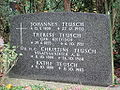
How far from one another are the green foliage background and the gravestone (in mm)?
1911

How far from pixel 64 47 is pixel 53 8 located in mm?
2791

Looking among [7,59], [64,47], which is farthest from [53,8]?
[7,59]

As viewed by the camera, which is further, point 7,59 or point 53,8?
point 53,8

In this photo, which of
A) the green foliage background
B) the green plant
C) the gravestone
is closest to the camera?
the gravestone

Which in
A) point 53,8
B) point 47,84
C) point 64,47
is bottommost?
point 47,84

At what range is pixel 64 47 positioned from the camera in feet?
19.1

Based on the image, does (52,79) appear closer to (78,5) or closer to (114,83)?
(114,83)

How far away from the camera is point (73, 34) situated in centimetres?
572

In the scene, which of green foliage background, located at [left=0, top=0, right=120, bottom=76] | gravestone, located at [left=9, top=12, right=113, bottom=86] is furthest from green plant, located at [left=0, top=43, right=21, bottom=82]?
green foliage background, located at [left=0, top=0, right=120, bottom=76]

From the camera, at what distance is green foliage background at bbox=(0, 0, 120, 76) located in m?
7.67

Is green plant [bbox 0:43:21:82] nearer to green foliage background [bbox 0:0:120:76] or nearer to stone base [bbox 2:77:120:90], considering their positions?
stone base [bbox 2:77:120:90]

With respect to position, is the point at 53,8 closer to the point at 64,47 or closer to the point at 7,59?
the point at 64,47

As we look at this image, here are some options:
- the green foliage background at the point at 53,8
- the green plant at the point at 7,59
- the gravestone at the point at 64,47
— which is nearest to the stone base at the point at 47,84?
the gravestone at the point at 64,47

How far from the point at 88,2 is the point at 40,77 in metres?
3.01
